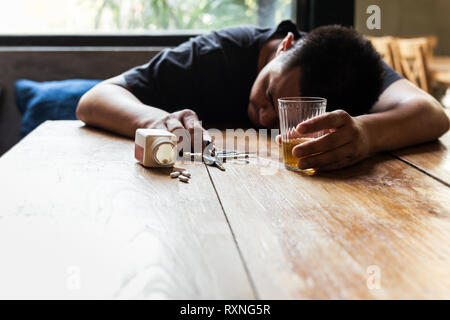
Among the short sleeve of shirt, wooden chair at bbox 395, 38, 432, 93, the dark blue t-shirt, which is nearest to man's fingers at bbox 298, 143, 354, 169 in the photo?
the short sleeve of shirt

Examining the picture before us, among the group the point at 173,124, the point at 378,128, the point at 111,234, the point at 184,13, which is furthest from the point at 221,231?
the point at 184,13

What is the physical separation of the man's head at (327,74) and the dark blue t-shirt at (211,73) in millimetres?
257

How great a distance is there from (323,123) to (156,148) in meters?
0.32

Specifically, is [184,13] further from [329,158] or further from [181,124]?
[329,158]

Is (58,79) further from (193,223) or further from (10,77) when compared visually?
(193,223)

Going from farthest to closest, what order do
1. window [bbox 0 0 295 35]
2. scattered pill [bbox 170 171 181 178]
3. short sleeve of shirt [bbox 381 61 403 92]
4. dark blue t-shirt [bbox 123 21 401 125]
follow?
window [bbox 0 0 295 35], dark blue t-shirt [bbox 123 21 401 125], short sleeve of shirt [bbox 381 61 403 92], scattered pill [bbox 170 171 181 178]

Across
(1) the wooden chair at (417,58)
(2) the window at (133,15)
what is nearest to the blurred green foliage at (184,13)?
(2) the window at (133,15)

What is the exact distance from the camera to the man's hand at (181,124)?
108cm

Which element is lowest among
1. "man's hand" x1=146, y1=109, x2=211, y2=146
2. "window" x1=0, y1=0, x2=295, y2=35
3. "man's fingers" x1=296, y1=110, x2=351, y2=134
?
"man's hand" x1=146, y1=109, x2=211, y2=146

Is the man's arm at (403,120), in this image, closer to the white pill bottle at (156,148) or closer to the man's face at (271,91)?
the man's face at (271,91)

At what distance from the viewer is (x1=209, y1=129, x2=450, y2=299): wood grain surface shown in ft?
1.62

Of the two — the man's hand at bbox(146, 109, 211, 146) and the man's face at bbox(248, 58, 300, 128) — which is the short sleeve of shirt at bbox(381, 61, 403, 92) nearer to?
the man's face at bbox(248, 58, 300, 128)

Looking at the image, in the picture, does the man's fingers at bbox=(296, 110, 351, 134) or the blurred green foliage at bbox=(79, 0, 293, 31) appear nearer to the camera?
the man's fingers at bbox=(296, 110, 351, 134)

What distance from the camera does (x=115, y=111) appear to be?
132 centimetres
